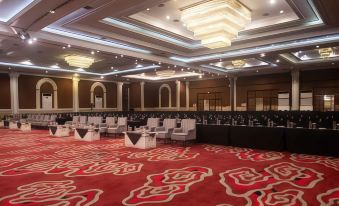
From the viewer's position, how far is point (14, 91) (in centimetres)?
1545

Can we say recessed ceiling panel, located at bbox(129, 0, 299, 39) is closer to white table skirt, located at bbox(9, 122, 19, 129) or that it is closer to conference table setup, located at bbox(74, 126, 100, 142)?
conference table setup, located at bbox(74, 126, 100, 142)

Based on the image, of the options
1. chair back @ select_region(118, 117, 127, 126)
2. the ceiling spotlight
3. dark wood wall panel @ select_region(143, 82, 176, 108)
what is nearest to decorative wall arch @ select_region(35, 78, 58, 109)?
dark wood wall panel @ select_region(143, 82, 176, 108)

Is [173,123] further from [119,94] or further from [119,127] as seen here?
[119,94]

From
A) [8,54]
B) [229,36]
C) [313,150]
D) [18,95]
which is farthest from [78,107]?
[313,150]

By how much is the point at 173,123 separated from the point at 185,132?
58 cm

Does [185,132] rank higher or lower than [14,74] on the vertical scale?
lower

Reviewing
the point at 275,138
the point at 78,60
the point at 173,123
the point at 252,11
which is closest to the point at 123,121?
the point at 173,123

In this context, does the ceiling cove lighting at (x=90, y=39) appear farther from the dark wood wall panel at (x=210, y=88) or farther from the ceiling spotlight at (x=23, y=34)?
the dark wood wall panel at (x=210, y=88)

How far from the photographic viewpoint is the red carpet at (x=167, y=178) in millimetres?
3533

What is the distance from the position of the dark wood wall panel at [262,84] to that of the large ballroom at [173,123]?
1.25 ft

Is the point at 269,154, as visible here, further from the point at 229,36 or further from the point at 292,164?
the point at 229,36

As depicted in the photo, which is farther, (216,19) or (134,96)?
(134,96)

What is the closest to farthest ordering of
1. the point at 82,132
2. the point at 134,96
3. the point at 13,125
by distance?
the point at 82,132
the point at 13,125
the point at 134,96

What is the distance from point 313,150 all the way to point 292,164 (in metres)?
1.36
